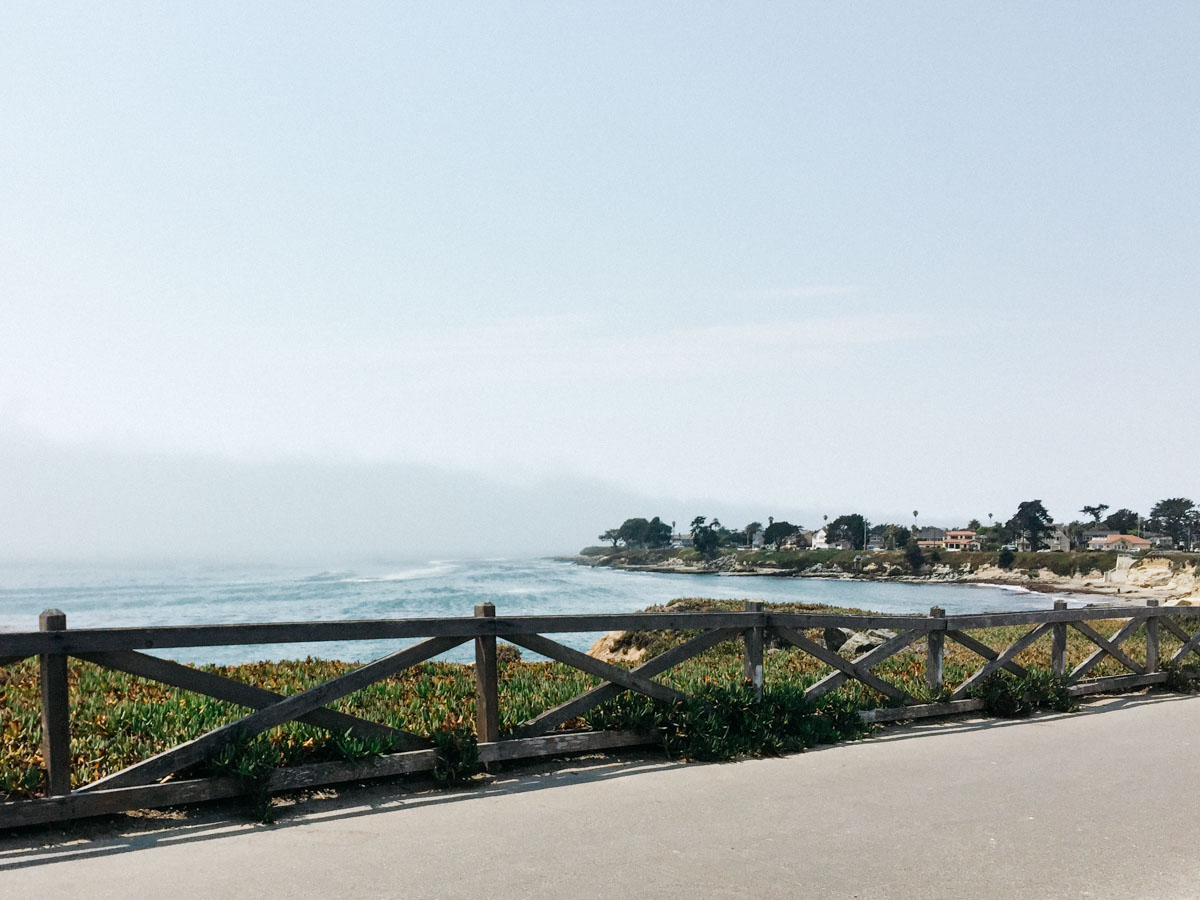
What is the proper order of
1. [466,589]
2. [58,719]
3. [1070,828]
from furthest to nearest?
[466,589] < [1070,828] < [58,719]

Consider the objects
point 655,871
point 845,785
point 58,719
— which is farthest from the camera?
point 845,785

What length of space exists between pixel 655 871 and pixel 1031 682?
849 centimetres

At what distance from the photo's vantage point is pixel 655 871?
588cm

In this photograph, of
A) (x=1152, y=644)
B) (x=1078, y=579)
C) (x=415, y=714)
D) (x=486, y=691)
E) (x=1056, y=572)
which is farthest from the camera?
(x=1056, y=572)

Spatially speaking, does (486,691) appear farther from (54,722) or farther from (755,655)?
(54,722)

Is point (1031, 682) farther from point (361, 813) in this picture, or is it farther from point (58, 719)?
point (58, 719)

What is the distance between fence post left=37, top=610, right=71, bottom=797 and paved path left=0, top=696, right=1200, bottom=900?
459mm

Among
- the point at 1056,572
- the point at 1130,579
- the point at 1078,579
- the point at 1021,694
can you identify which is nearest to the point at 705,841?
the point at 1021,694

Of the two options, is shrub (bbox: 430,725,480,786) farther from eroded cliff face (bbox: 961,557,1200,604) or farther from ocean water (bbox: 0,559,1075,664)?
eroded cliff face (bbox: 961,557,1200,604)

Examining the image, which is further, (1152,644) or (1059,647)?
(1152,644)

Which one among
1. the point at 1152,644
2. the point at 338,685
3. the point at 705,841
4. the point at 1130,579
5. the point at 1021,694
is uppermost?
the point at 338,685

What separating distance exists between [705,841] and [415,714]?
3.98m

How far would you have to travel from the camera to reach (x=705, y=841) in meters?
6.50

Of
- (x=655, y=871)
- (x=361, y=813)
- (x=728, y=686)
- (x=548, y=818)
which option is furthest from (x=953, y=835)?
(x=361, y=813)
